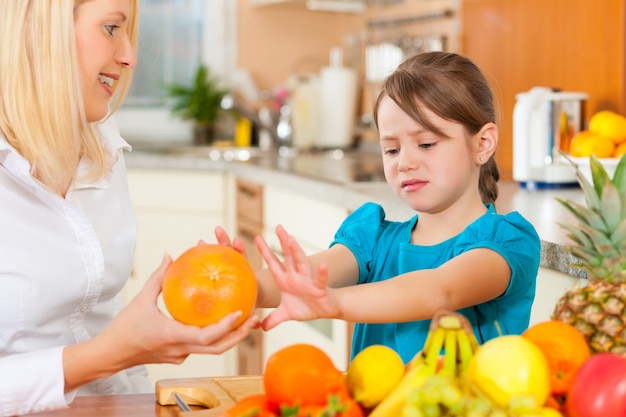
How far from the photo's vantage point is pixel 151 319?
3.14 ft

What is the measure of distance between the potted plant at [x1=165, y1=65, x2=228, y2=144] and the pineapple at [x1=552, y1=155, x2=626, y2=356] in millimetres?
3583

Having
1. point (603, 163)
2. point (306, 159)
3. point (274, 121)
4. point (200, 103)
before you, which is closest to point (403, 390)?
point (603, 163)

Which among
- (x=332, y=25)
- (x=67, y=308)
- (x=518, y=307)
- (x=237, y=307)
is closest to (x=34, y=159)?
(x=67, y=308)

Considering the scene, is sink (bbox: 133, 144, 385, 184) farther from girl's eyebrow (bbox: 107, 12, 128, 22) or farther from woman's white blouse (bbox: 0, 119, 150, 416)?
girl's eyebrow (bbox: 107, 12, 128, 22)

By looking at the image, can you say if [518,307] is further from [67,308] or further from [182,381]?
[67,308]

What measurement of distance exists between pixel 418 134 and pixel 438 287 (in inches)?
10.1

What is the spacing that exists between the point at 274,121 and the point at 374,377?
3487 millimetres

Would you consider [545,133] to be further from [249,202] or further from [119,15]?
[119,15]

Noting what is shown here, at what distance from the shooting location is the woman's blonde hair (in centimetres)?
132

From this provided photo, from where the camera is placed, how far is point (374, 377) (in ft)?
2.70

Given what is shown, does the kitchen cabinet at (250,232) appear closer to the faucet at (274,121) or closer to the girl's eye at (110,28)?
the faucet at (274,121)

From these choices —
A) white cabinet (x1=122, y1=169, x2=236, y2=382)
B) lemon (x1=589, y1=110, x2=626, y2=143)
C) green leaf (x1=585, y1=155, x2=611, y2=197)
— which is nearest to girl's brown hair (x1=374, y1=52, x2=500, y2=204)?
green leaf (x1=585, y1=155, x2=611, y2=197)

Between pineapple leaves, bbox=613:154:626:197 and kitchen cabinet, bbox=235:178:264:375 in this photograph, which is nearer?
pineapple leaves, bbox=613:154:626:197

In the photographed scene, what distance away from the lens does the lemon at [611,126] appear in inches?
88.1
